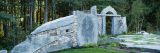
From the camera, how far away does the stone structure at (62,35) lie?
996 cm

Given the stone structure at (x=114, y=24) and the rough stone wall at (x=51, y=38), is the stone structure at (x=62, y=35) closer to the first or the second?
the rough stone wall at (x=51, y=38)

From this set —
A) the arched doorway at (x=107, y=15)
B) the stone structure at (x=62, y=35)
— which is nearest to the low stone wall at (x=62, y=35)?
the stone structure at (x=62, y=35)

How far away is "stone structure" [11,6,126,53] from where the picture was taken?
32.7 ft

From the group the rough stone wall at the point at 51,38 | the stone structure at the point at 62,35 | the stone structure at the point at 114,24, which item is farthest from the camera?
the stone structure at the point at 114,24

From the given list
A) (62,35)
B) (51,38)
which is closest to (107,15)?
(62,35)

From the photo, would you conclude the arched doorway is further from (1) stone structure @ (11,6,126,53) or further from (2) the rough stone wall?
(2) the rough stone wall

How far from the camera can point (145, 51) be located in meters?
9.95

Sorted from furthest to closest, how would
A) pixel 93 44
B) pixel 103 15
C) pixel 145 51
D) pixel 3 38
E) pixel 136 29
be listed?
pixel 136 29 → pixel 3 38 → pixel 103 15 → pixel 93 44 → pixel 145 51

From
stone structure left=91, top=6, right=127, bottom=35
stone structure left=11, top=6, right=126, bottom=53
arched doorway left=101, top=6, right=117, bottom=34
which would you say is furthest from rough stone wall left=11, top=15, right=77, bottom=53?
arched doorway left=101, top=6, right=117, bottom=34

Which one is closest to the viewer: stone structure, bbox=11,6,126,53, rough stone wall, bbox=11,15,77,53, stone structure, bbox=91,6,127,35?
rough stone wall, bbox=11,15,77,53

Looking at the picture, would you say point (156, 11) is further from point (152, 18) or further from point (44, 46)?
point (44, 46)

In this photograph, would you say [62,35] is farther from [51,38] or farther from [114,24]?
[114,24]

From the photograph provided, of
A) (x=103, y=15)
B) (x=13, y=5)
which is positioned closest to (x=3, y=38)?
(x=13, y=5)

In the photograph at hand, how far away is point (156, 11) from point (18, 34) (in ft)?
44.4
